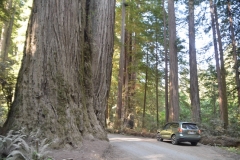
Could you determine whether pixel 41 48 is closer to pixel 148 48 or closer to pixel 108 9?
pixel 108 9

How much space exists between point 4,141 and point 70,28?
452 cm

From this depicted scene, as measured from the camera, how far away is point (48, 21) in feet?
24.6

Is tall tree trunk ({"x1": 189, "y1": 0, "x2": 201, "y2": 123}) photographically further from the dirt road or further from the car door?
the dirt road

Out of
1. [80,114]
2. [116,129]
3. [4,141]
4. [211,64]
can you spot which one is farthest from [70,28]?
[211,64]

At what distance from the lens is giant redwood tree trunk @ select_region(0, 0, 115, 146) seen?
21.7ft

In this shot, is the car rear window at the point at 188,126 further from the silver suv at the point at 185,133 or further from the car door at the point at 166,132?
the car door at the point at 166,132

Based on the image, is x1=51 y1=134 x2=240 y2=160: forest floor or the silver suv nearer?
x1=51 y1=134 x2=240 y2=160: forest floor

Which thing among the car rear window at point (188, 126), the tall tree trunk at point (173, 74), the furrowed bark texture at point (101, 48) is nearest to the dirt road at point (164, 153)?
the furrowed bark texture at point (101, 48)

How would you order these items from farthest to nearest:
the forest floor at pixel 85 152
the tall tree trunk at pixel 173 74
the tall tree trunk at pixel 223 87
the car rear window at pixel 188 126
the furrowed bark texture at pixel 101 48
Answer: the tall tree trunk at pixel 223 87, the tall tree trunk at pixel 173 74, the car rear window at pixel 188 126, the furrowed bark texture at pixel 101 48, the forest floor at pixel 85 152

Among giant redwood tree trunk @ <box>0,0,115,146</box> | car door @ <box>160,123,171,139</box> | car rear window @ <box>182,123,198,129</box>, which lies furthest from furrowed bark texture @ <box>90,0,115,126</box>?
car door @ <box>160,123,171,139</box>

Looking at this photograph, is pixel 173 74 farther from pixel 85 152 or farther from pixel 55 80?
pixel 85 152

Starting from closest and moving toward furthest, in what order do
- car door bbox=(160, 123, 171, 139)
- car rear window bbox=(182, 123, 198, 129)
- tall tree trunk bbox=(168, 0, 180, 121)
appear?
car rear window bbox=(182, 123, 198, 129) → car door bbox=(160, 123, 171, 139) → tall tree trunk bbox=(168, 0, 180, 121)

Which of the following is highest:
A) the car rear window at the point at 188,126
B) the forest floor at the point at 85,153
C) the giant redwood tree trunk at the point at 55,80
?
the giant redwood tree trunk at the point at 55,80

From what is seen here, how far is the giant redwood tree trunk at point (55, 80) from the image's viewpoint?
6.62 metres
